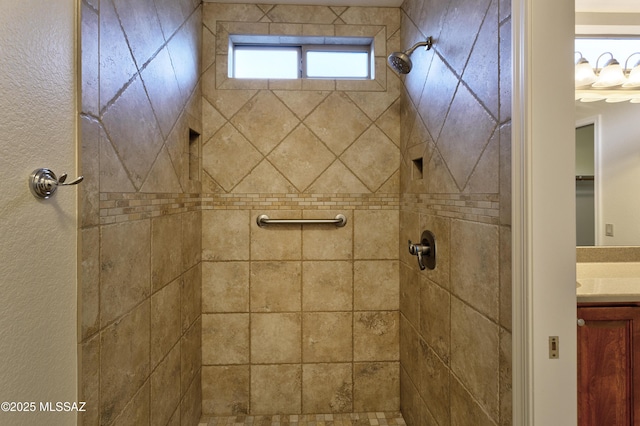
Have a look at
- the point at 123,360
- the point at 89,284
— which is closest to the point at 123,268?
the point at 89,284

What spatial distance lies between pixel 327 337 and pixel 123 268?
3.88 feet

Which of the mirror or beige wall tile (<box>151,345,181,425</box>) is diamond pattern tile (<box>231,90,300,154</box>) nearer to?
beige wall tile (<box>151,345,181,425</box>)

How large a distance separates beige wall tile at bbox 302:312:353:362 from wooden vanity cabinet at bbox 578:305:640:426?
102 cm

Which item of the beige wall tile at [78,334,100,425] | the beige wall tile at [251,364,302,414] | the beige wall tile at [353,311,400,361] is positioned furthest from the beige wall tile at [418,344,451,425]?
the beige wall tile at [78,334,100,425]

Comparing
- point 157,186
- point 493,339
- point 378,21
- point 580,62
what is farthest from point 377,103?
point 493,339

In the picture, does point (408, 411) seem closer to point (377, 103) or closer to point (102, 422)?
point (102, 422)

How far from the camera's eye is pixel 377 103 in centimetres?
184

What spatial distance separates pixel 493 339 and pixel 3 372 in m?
1.13

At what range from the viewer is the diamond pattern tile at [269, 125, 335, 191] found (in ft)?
5.95

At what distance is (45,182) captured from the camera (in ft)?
2.18

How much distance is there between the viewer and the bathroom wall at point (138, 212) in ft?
2.77

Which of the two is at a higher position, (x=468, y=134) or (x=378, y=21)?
(x=378, y=21)

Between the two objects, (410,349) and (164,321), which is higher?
(164,321)

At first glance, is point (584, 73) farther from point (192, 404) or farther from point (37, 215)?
point (192, 404)
